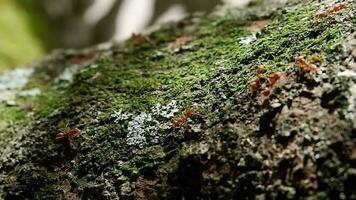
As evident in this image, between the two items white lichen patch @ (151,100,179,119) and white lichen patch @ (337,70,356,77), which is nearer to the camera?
white lichen patch @ (337,70,356,77)

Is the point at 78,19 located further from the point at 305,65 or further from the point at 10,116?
the point at 305,65

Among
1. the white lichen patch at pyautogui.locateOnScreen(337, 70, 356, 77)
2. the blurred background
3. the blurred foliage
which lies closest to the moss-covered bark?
the white lichen patch at pyautogui.locateOnScreen(337, 70, 356, 77)

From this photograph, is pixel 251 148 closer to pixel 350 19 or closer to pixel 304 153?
pixel 304 153

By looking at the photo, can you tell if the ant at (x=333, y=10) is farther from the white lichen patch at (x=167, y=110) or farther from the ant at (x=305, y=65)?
the white lichen patch at (x=167, y=110)

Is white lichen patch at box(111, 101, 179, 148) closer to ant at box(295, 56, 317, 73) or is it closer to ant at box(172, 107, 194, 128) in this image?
ant at box(172, 107, 194, 128)

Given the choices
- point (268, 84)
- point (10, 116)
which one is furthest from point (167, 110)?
point (10, 116)

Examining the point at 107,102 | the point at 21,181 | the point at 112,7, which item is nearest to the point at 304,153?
the point at 107,102

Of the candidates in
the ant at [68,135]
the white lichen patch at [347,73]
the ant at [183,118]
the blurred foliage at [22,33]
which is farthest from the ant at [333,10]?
the blurred foliage at [22,33]
